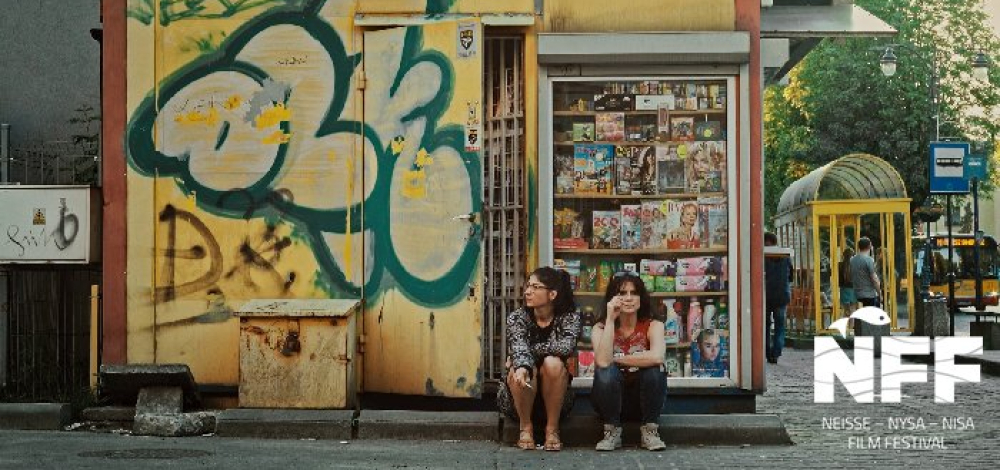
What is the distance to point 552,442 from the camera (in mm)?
10258

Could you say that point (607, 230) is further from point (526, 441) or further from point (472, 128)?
point (526, 441)

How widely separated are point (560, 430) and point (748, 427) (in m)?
1.31

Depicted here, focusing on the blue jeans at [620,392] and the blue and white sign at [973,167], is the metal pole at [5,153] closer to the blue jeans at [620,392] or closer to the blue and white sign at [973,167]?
the blue jeans at [620,392]

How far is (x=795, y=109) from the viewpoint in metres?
54.6

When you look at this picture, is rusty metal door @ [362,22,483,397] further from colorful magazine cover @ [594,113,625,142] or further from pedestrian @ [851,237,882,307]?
Result: pedestrian @ [851,237,882,307]

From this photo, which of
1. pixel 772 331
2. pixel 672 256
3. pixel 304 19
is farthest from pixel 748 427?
pixel 772 331

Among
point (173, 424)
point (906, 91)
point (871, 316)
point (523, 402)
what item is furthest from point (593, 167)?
point (906, 91)

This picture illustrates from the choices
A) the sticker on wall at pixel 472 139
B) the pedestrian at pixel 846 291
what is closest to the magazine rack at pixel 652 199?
the sticker on wall at pixel 472 139

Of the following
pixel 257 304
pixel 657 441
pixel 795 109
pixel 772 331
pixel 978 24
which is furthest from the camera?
pixel 795 109

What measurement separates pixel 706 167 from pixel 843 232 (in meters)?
15.3

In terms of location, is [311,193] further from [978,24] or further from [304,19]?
[978,24]

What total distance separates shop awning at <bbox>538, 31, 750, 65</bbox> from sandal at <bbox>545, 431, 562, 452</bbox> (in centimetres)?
292

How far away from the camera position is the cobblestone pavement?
30.6 ft

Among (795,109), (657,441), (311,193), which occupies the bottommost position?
(657,441)
